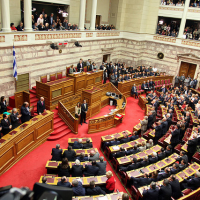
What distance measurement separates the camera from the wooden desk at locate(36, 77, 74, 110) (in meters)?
11.4

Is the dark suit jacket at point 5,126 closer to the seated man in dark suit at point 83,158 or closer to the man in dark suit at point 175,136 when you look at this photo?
the seated man in dark suit at point 83,158

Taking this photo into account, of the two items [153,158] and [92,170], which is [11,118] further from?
[153,158]

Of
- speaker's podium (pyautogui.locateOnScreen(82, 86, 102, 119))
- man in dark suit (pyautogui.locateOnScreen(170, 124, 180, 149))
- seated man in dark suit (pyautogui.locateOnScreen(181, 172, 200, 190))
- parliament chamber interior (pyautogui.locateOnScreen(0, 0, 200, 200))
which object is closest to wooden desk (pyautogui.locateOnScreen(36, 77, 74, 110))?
parliament chamber interior (pyautogui.locateOnScreen(0, 0, 200, 200))

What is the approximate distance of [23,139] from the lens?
8344 mm

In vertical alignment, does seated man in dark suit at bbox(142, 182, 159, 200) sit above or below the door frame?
below

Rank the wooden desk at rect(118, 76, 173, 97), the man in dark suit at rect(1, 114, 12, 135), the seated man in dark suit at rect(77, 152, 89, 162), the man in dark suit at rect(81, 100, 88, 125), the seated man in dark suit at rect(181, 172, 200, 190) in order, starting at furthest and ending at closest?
the wooden desk at rect(118, 76, 173, 97), the man in dark suit at rect(81, 100, 88, 125), the man in dark suit at rect(1, 114, 12, 135), the seated man in dark suit at rect(77, 152, 89, 162), the seated man in dark suit at rect(181, 172, 200, 190)

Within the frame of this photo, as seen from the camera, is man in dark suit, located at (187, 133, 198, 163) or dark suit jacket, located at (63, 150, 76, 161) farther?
man in dark suit, located at (187, 133, 198, 163)

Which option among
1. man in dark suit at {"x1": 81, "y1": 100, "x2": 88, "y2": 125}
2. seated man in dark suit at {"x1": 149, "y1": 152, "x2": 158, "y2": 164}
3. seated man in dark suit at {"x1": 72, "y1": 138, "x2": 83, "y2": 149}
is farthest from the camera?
man in dark suit at {"x1": 81, "y1": 100, "x2": 88, "y2": 125}

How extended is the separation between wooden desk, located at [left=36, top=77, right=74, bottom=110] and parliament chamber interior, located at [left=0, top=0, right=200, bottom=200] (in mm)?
57

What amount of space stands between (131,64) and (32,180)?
15.9 meters

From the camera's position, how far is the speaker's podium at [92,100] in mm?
12320

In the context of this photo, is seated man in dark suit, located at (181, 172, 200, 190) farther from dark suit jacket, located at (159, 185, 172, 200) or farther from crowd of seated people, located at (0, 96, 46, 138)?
crowd of seated people, located at (0, 96, 46, 138)

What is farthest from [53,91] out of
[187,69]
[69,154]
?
[187,69]

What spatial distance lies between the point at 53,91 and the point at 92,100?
237 cm
